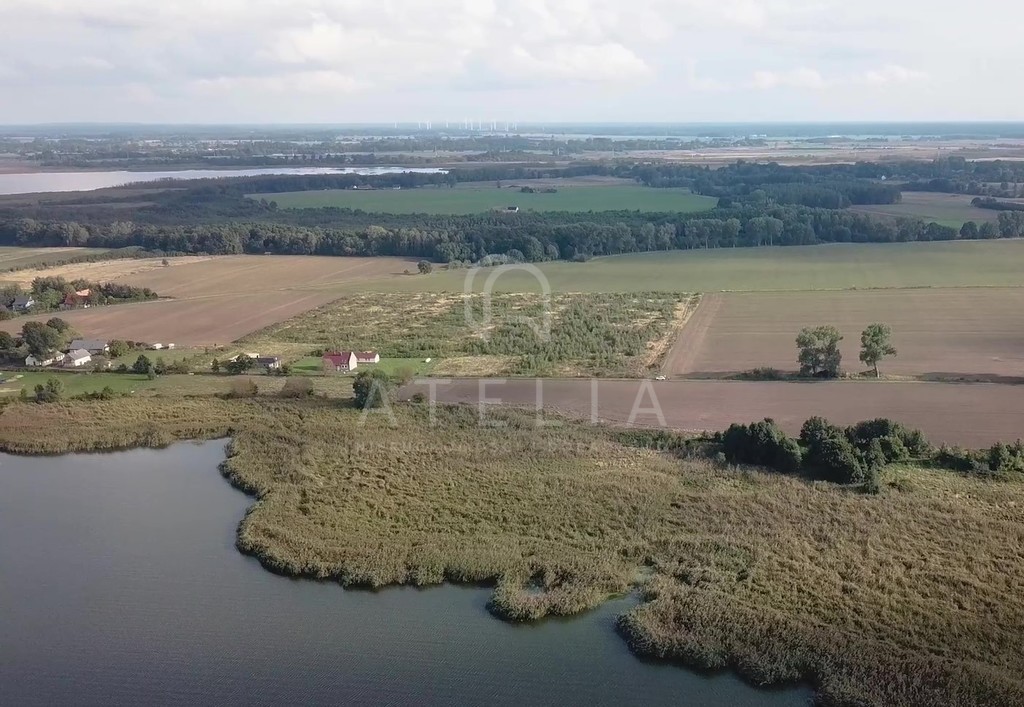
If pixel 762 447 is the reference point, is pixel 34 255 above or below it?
above

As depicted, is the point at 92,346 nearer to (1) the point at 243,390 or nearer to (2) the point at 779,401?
(1) the point at 243,390


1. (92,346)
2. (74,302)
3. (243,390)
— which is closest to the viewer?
(243,390)

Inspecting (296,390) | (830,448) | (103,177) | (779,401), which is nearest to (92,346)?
(296,390)

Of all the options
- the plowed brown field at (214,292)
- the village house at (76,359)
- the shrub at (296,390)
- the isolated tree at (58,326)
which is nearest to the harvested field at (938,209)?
the plowed brown field at (214,292)

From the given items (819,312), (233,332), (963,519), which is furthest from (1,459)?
(819,312)

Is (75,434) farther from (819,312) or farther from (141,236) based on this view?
(141,236)

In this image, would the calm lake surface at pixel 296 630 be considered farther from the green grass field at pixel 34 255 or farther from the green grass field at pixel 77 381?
the green grass field at pixel 34 255

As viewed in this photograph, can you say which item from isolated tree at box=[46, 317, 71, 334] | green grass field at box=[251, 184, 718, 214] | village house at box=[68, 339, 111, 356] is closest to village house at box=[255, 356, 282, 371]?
village house at box=[68, 339, 111, 356]
